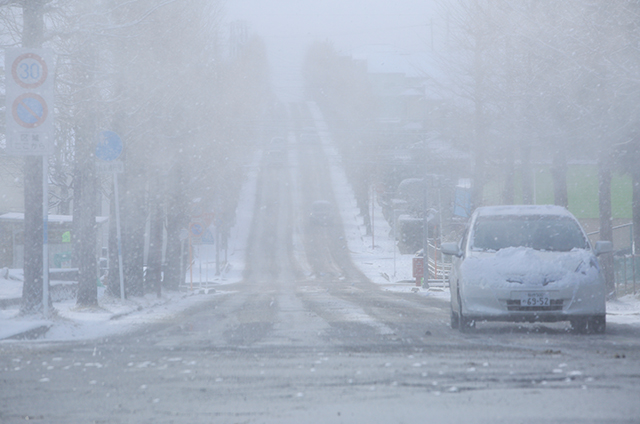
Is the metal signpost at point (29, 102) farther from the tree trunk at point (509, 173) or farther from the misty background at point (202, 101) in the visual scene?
the tree trunk at point (509, 173)

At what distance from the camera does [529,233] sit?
1102cm

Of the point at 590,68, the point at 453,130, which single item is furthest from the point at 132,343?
the point at 453,130

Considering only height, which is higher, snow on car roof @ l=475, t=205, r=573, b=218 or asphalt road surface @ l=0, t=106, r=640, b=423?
snow on car roof @ l=475, t=205, r=573, b=218

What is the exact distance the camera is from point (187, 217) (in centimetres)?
3294

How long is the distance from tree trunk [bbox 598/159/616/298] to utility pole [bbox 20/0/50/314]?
12.9m

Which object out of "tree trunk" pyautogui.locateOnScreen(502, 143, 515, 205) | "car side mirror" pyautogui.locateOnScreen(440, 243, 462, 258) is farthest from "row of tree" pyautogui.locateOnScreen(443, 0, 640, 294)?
"car side mirror" pyautogui.locateOnScreen(440, 243, 462, 258)

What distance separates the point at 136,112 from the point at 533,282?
42.5ft

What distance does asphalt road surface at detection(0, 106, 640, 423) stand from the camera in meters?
5.06

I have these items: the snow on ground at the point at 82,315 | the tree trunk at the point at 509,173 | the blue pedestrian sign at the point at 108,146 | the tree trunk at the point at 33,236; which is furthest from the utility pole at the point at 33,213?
the tree trunk at the point at 509,173

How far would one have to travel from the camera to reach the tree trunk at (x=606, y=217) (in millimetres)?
19391

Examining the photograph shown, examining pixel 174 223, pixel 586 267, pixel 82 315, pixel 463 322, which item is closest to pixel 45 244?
pixel 82 315

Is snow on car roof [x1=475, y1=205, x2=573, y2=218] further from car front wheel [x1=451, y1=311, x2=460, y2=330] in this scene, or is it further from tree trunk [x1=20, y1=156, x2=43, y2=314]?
tree trunk [x1=20, y1=156, x2=43, y2=314]

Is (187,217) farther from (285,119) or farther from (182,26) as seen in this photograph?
(285,119)

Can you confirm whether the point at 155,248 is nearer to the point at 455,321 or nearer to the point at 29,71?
the point at 29,71
